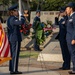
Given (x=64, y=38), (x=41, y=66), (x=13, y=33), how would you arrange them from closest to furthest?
(x=13, y=33), (x=64, y=38), (x=41, y=66)

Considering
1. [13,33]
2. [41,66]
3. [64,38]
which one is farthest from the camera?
[41,66]

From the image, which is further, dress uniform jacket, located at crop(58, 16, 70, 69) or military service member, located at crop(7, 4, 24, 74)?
dress uniform jacket, located at crop(58, 16, 70, 69)

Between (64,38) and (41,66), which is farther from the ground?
(64,38)

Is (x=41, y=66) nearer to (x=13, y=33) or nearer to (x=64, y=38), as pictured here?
(x=64, y=38)

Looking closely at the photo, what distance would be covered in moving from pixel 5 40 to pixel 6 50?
219 mm

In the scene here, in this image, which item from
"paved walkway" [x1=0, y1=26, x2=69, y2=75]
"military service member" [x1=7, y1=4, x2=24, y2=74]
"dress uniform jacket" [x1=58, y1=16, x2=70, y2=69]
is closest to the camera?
"military service member" [x1=7, y1=4, x2=24, y2=74]

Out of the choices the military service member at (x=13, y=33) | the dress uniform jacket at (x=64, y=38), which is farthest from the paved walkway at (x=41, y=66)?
the military service member at (x=13, y=33)

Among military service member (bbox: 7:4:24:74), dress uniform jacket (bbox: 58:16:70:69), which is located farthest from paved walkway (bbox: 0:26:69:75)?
military service member (bbox: 7:4:24:74)

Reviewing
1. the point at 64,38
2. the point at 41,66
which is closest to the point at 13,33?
the point at 64,38

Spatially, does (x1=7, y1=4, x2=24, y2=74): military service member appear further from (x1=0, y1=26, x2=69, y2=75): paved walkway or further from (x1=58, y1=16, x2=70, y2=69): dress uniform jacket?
(x1=58, y1=16, x2=70, y2=69): dress uniform jacket

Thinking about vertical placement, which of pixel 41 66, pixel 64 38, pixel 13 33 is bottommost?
pixel 41 66

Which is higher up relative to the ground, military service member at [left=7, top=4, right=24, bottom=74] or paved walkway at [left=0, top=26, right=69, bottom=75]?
military service member at [left=7, top=4, right=24, bottom=74]

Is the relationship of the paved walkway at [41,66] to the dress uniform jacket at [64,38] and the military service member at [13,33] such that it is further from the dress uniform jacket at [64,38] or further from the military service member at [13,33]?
the military service member at [13,33]

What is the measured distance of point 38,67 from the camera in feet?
33.3
